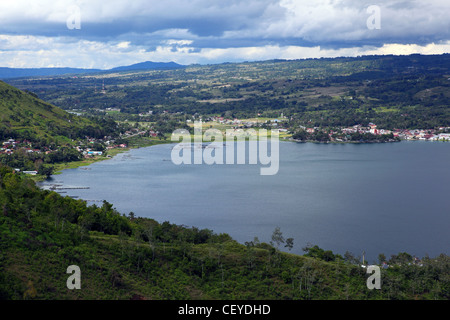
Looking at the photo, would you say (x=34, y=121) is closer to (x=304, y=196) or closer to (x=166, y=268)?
(x=304, y=196)

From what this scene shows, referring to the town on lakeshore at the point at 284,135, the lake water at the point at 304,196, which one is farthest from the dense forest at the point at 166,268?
the town on lakeshore at the point at 284,135

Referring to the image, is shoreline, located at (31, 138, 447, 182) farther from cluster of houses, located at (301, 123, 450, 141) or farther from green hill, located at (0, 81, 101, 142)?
green hill, located at (0, 81, 101, 142)

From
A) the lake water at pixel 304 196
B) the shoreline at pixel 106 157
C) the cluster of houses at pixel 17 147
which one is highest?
the cluster of houses at pixel 17 147

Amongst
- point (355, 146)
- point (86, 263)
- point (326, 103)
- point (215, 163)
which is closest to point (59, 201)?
point (86, 263)

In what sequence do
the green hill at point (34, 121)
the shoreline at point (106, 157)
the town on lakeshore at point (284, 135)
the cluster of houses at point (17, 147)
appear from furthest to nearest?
the green hill at point (34, 121), the town on lakeshore at point (284, 135), the cluster of houses at point (17, 147), the shoreline at point (106, 157)

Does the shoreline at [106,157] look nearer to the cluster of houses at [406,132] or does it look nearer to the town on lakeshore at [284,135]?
the town on lakeshore at [284,135]
